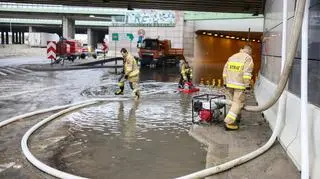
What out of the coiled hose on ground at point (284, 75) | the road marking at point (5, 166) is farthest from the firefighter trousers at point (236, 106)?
the road marking at point (5, 166)

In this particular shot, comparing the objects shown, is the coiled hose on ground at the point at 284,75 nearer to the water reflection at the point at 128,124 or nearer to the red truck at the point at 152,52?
the water reflection at the point at 128,124

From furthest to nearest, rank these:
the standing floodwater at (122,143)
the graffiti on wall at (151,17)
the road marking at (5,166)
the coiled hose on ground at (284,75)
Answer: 1. the graffiti on wall at (151,17)
2. the standing floodwater at (122,143)
3. the road marking at (5,166)
4. the coiled hose on ground at (284,75)

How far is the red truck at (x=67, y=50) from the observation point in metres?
33.6

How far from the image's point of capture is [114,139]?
317 inches

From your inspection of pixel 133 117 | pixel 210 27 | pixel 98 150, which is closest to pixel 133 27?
pixel 210 27

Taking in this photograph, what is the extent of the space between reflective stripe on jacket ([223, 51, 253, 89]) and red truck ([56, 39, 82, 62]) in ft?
82.5

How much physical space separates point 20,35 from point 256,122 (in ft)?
408

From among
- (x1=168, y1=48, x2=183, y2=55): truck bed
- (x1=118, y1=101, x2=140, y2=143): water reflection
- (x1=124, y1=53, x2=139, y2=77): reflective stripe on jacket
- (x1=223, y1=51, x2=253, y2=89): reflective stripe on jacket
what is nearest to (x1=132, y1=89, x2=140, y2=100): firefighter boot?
(x1=124, y1=53, x2=139, y2=77): reflective stripe on jacket

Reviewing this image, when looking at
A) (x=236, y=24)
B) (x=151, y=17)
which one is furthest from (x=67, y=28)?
(x=236, y=24)

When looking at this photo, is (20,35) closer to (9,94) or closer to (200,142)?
(9,94)

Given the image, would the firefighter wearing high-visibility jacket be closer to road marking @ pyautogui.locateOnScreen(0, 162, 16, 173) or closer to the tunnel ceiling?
road marking @ pyautogui.locateOnScreen(0, 162, 16, 173)

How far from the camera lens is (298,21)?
5570 mm

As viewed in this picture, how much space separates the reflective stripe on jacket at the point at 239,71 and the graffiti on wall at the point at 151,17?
35267 millimetres

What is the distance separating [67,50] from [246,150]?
100 feet
